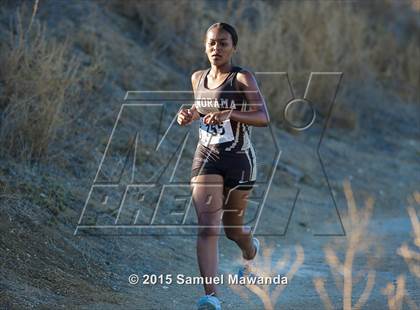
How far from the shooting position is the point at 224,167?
581 centimetres

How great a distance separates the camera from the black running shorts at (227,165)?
5.81 meters

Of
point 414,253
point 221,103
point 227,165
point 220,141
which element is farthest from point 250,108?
point 414,253

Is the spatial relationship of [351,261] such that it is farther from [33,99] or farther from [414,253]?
[33,99]

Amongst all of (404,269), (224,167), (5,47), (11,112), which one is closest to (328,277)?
(404,269)

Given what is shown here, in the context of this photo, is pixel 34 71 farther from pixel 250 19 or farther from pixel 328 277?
pixel 250 19

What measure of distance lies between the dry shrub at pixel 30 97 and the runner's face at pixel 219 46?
122 inches

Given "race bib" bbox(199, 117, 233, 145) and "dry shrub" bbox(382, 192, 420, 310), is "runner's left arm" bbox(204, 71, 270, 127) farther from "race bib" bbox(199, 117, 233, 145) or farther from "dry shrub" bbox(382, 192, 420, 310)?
"dry shrub" bbox(382, 192, 420, 310)

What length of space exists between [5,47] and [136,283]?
371 centimetres

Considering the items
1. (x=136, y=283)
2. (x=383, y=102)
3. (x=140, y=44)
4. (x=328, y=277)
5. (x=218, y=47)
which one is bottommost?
(x=136, y=283)

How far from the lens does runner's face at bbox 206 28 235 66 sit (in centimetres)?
588

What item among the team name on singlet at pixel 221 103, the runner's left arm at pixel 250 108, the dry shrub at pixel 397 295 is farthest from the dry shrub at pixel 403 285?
the team name on singlet at pixel 221 103

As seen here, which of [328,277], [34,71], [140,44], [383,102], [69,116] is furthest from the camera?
[383,102]

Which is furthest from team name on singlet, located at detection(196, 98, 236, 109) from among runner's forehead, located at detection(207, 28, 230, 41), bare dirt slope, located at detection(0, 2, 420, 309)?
bare dirt slope, located at detection(0, 2, 420, 309)

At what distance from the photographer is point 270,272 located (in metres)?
7.73
